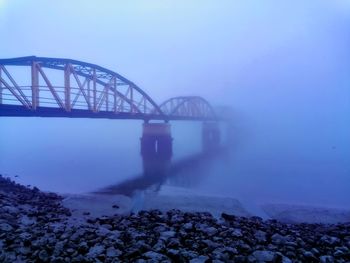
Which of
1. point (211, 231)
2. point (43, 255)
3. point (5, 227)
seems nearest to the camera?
point (43, 255)

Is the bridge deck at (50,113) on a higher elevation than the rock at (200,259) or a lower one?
higher

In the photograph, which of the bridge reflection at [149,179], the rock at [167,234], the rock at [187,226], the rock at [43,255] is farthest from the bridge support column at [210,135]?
the rock at [43,255]

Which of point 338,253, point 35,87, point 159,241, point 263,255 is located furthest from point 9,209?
point 35,87

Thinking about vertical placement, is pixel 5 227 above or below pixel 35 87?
below

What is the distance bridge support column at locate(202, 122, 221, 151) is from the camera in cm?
7391

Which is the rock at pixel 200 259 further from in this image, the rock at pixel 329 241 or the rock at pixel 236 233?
the rock at pixel 329 241

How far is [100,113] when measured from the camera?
119 ft

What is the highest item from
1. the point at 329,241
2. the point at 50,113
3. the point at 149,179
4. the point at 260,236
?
the point at 50,113

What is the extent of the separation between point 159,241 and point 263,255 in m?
2.57

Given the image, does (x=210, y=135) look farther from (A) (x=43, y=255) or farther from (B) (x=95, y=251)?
(A) (x=43, y=255)

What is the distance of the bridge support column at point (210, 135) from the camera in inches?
2910

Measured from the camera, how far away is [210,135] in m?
79.6

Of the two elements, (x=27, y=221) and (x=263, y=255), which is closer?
(x=263, y=255)

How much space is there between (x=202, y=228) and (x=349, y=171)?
30039 mm
